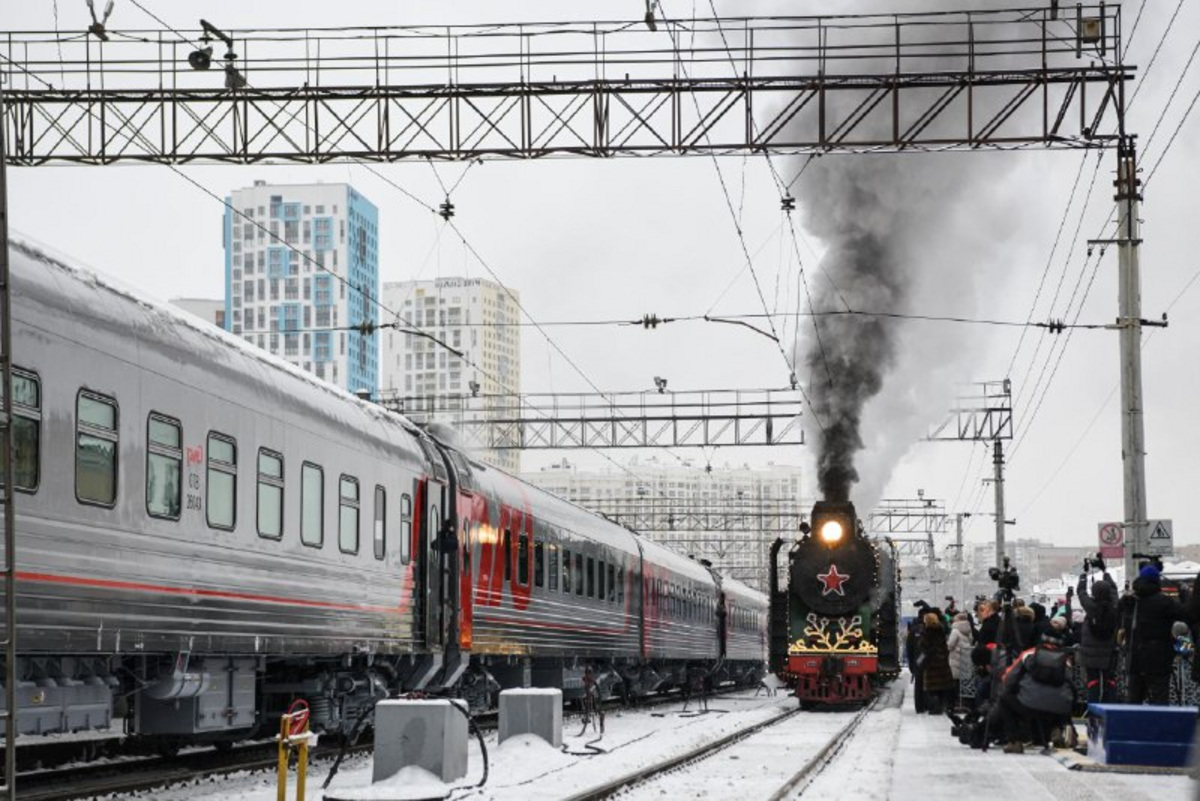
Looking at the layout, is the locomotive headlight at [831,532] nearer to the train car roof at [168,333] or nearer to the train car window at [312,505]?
the train car roof at [168,333]

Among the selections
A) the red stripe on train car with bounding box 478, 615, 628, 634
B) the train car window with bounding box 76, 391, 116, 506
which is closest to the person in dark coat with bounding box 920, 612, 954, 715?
the red stripe on train car with bounding box 478, 615, 628, 634

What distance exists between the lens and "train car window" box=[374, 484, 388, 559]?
19.5 metres

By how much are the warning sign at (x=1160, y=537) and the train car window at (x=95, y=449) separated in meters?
15.1

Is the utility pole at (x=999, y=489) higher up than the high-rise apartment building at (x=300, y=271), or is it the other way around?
the high-rise apartment building at (x=300, y=271)

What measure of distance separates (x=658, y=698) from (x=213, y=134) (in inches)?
883

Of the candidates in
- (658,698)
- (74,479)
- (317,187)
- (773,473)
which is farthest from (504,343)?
(74,479)

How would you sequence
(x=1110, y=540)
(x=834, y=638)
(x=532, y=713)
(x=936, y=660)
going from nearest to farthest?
(x=532, y=713), (x=936, y=660), (x=1110, y=540), (x=834, y=638)

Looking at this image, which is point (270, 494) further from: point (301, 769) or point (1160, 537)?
point (1160, 537)

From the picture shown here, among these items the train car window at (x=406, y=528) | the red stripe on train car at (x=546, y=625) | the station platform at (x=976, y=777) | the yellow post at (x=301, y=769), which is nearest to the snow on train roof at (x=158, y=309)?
the train car window at (x=406, y=528)

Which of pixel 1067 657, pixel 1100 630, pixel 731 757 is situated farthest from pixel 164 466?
pixel 1100 630

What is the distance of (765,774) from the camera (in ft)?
58.1

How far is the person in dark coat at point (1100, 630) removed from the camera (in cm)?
1980

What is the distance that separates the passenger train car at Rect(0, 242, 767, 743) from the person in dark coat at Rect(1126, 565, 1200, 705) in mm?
7463

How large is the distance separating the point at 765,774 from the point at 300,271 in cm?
15300
